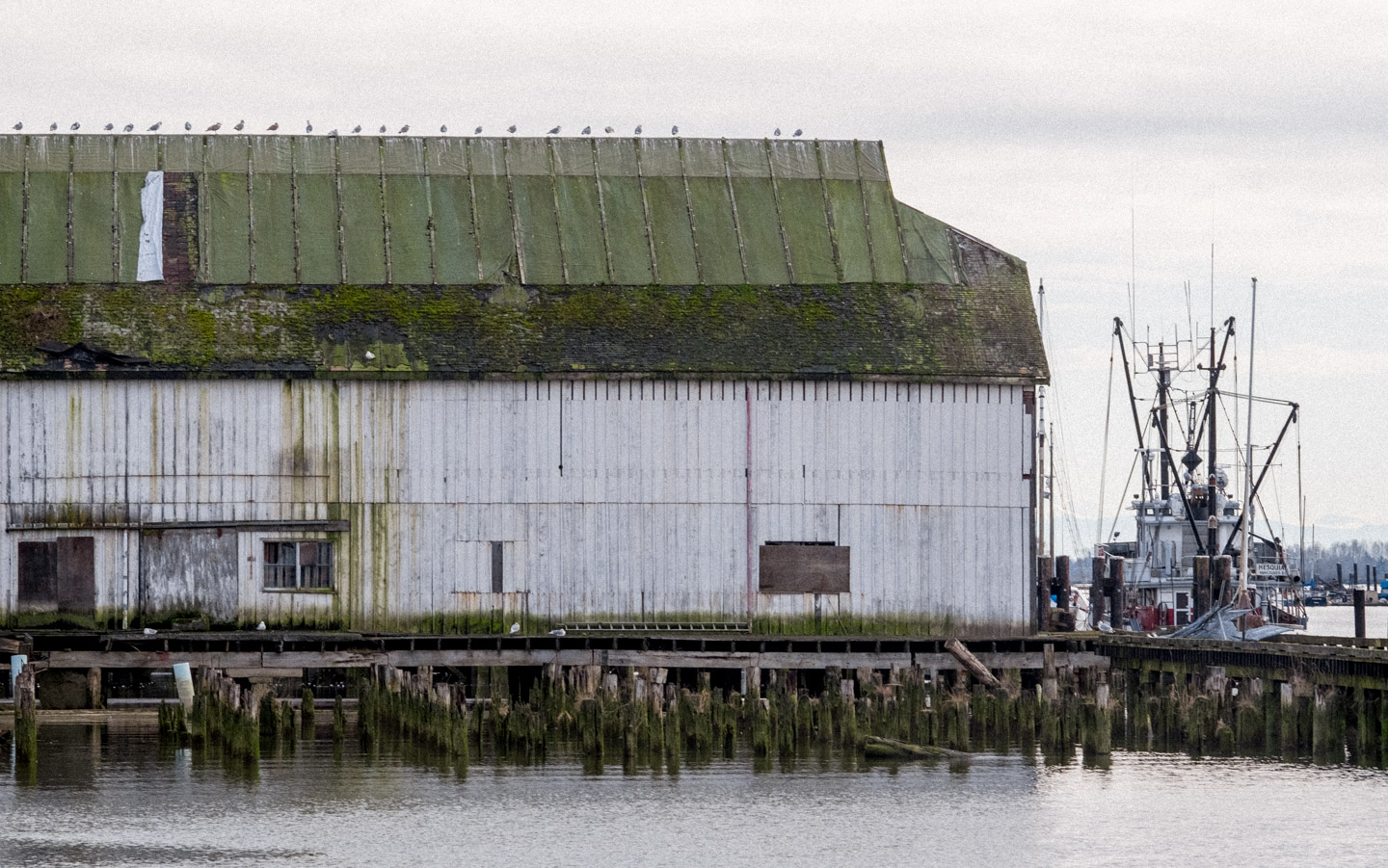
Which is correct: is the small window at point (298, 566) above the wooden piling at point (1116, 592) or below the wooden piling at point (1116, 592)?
above

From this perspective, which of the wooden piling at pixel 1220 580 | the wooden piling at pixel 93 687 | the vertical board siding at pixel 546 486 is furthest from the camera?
the wooden piling at pixel 1220 580

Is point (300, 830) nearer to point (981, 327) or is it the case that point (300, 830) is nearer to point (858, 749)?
point (858, 749)

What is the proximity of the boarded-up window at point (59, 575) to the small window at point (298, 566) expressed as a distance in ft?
12.6

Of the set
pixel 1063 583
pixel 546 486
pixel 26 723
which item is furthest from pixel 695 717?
pixel 1063 583

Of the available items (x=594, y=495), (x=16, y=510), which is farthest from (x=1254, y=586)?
(x=16, y=510)

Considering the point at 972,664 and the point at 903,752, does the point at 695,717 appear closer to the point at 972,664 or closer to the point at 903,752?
the point at 903,752

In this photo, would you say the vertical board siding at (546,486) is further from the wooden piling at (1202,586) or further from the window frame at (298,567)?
the wooden piling at (1202,586)

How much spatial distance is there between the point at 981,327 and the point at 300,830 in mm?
22856

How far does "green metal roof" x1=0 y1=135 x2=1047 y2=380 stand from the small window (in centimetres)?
391

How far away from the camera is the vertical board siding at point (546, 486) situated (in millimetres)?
49250

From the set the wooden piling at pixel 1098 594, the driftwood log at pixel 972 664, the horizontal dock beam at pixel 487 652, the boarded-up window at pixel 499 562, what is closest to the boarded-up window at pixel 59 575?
the horizontal dock beam at pixel 487 652

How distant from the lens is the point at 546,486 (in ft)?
164

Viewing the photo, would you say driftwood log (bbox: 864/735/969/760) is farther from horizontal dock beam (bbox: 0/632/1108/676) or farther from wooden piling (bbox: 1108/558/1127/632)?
wooden piling (bbox: 1108/558/1127/632)

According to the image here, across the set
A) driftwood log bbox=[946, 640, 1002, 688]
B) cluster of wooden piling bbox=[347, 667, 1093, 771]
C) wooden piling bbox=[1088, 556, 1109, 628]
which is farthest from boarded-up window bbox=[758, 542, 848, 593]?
wooden piling bbox=[1088, 556, 1109, 628]
